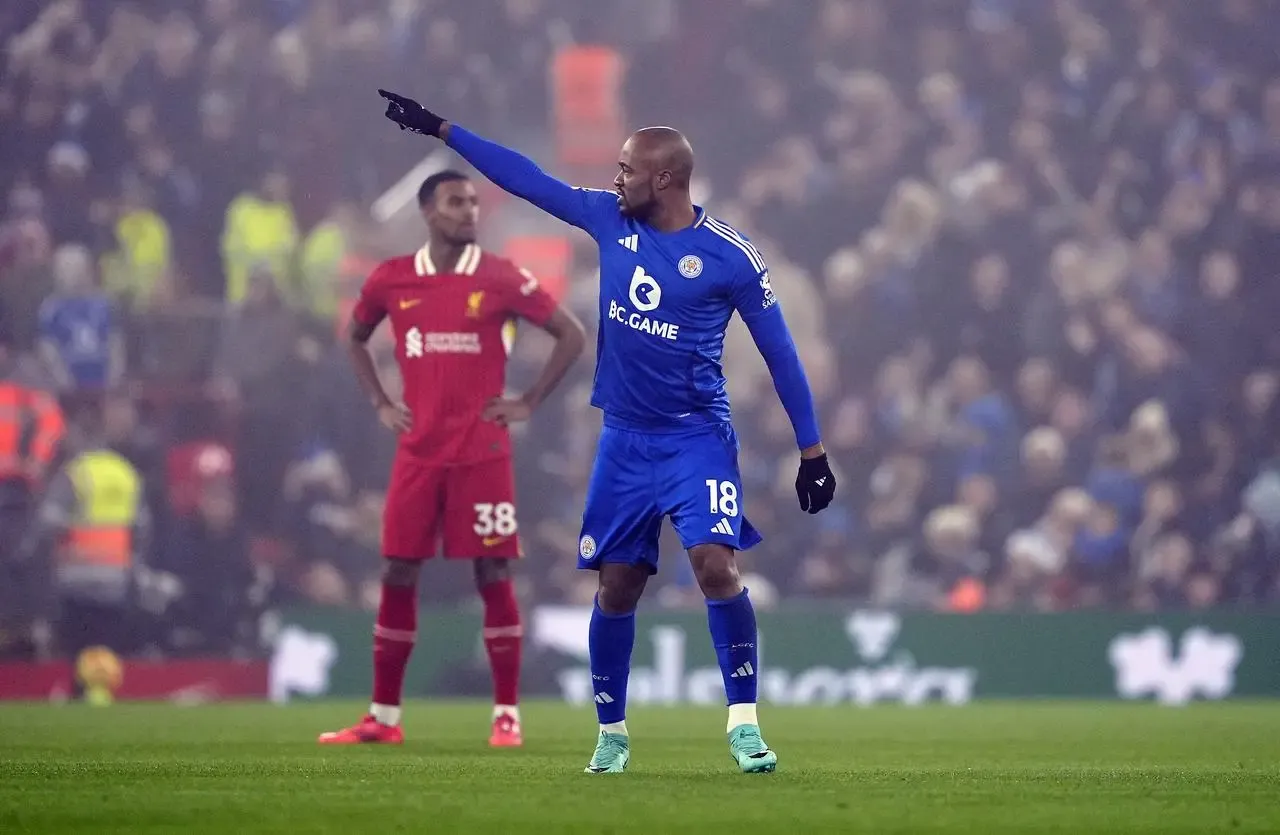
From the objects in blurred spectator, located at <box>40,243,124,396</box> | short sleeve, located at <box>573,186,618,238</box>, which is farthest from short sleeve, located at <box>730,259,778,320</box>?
blurred spectator, located at <box>40,243,124,396</box>

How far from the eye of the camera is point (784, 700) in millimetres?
15258

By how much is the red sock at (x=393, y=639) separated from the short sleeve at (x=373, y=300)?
4.54 feet

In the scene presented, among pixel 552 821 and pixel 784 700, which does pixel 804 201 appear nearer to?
pixel 784 700

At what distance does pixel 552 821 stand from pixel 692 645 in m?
10.3

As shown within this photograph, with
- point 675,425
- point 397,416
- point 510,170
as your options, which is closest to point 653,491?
point 675,425

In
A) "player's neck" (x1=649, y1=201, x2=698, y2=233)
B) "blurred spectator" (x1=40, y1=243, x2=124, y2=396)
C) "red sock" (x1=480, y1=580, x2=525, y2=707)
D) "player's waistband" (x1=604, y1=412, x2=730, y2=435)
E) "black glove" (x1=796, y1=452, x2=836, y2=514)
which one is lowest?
"red sock" (x1=480, y1=580, x2=525, y2=707)

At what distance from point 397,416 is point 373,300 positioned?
62 cm

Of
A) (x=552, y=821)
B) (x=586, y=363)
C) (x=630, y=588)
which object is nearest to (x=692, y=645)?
(x=586, y=363)

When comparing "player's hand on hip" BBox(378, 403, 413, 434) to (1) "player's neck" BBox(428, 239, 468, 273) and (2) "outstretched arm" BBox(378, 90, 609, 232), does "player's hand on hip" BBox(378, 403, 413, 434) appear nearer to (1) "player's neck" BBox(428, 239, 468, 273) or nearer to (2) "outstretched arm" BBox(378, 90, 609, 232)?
(1) "player's neck" BBox(428, 239, 468, 273)

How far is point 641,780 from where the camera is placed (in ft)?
21.0

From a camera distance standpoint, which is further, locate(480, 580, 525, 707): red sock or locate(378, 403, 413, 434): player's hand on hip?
locate(378, 403, 413, 434): player's hand on hip

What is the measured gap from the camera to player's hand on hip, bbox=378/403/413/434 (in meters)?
9.25

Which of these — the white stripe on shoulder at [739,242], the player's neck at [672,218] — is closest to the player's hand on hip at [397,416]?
the player's neck at [672,218]

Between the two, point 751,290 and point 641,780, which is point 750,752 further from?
point 751,290
